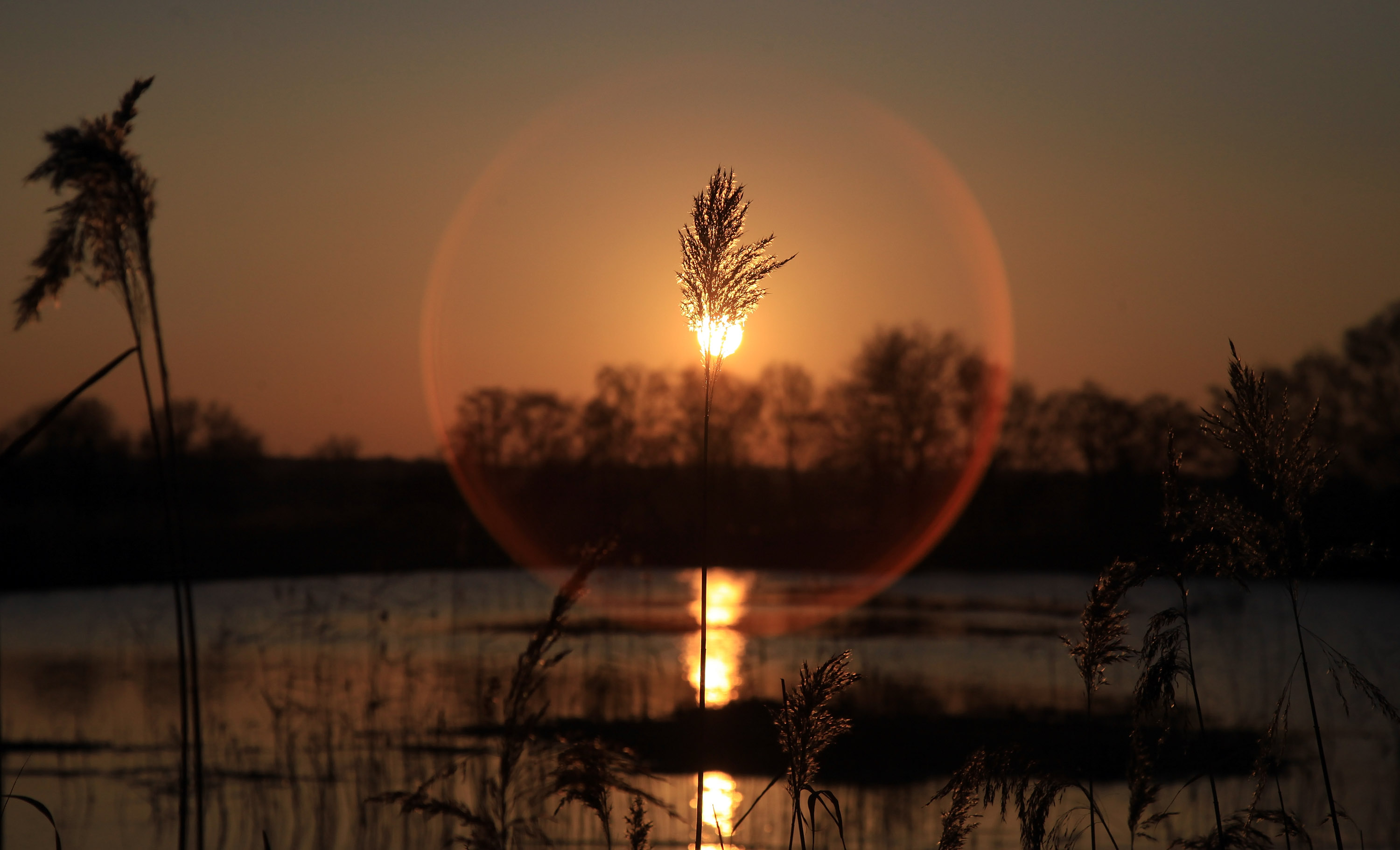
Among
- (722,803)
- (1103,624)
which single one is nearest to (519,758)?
(1103,624)

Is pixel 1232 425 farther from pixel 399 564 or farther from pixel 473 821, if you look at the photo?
pixel 399 564

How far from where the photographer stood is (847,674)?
3.75 metres

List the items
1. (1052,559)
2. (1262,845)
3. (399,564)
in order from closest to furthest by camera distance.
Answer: (1262,845) → (399,564) → (1052,559)

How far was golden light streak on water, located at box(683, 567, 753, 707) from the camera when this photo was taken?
15172 millimetres

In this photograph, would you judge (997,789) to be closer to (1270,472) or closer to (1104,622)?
(1104,622)

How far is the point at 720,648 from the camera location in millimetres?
19859

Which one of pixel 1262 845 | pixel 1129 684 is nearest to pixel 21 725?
pixel 1262 845

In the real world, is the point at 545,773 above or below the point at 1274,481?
below

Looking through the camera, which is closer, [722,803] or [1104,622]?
[1104,622]

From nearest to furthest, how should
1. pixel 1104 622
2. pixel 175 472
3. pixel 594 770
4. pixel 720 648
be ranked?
pixel 175 472 < pixel 594 770 < pixel 1104 622 < pixel 720 648

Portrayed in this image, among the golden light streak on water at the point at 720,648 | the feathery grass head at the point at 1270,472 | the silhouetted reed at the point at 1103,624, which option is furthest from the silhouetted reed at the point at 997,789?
the golden light streak on water at the point at 720,648

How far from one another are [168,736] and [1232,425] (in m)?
11.0

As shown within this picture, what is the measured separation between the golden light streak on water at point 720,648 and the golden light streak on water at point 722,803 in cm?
80

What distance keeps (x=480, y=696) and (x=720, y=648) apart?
7.95 meters
